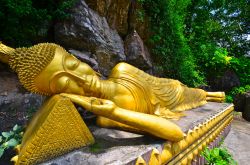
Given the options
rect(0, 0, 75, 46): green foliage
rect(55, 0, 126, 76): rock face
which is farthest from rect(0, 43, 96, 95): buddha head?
rect(55, 0, 126, 76): rock face

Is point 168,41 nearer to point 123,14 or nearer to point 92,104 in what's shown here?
point 123,14

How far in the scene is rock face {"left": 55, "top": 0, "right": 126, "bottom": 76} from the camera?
414 centimetres

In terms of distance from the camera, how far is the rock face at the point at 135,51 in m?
5.38

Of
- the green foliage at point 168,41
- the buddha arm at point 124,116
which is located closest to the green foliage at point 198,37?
the green foliage at point 168,41

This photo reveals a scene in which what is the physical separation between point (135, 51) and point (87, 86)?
369 centimetres

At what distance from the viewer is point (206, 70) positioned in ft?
30.0

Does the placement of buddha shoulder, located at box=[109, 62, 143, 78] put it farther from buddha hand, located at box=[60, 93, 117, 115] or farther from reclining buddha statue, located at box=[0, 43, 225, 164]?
buddha hand, located at box=[60, 93, 117, 115]

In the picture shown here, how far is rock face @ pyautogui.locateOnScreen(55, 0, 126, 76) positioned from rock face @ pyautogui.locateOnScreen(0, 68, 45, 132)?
111 cm

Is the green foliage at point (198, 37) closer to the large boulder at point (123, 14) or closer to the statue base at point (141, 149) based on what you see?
the large boulder at point (123, 14)

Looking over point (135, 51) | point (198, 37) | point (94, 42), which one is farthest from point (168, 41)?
point (198, 37)

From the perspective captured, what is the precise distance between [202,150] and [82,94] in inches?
46.7

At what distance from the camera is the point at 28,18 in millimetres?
3820

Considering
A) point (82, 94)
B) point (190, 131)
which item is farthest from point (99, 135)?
point (190, 131)

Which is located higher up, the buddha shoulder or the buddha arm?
the buddha shoulder
